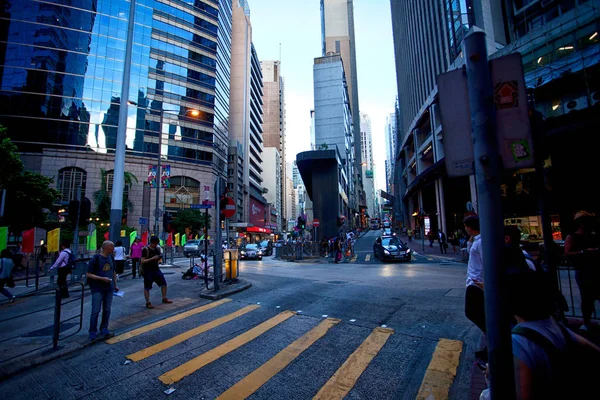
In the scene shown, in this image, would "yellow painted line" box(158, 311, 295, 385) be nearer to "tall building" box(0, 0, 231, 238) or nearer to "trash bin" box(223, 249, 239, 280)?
"trash bin" box(223, 249, 239, 280)

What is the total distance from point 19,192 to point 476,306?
115 ft

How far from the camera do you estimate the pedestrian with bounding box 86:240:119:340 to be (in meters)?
5.47

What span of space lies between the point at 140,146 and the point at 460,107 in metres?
53.2

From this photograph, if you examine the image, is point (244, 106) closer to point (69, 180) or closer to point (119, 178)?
point (69, 180)

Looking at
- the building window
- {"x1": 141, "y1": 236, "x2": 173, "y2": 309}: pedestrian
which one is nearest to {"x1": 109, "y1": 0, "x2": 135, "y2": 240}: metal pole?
{"x1": 141, "y1": 236, "x2": 173, "y2": 309}: pedestrian

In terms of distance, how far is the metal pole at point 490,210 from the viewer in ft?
6.03

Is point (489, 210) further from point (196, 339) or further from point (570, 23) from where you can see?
point (570, 23)

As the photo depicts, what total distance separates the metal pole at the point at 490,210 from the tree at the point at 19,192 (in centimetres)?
3249

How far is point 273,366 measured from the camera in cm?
420

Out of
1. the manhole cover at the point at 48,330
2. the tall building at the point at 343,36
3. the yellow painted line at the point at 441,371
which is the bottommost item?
the manhole cover at the point at 48,330

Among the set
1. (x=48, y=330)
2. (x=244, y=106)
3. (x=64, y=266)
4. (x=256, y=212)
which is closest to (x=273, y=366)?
(x=48, y=330)

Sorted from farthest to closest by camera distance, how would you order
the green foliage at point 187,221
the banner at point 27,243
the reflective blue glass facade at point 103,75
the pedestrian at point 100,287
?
the green foliage at point 187,221 < the reflective blue glass facade at point 103,75 < the banner at point 27,243 < the pedestrian at point 100,287

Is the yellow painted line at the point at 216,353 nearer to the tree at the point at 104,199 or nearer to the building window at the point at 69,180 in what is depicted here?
the tree at the point at 104,199

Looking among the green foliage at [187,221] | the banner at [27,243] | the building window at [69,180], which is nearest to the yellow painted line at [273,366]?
the banner at [27,243]
